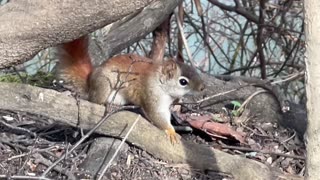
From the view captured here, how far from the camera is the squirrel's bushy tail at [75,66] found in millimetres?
3176

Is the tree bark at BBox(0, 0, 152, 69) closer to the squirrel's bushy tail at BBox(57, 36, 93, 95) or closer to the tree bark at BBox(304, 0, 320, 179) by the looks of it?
the tree bark at BBox(304, 0, 320, 179)

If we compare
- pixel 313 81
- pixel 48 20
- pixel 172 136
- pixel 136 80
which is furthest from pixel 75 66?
pixel 313 81

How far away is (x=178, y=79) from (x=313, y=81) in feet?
4.64

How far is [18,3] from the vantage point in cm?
224

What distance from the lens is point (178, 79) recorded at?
3186mm

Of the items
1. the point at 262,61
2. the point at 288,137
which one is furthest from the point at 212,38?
the point at 288,137

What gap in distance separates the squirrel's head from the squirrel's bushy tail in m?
0.34

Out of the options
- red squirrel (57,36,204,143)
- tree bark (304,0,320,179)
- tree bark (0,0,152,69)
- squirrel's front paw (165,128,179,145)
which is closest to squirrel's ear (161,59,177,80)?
red squirrel (57,36,204,143)

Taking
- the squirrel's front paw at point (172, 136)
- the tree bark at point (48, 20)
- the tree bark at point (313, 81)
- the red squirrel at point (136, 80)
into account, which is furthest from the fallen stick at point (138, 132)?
the tree bark at point (313, 81)

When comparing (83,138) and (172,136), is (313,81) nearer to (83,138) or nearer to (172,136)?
(83,138)

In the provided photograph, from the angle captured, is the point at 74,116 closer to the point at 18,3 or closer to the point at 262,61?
the point at 18,3

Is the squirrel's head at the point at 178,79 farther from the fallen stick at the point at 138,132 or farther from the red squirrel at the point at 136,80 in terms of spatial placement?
the fallen stick at the point at 138,132

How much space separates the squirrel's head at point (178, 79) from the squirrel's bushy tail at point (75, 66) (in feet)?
1.13

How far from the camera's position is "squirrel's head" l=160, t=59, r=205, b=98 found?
3170mm
